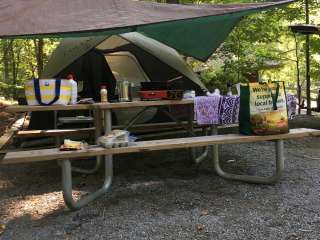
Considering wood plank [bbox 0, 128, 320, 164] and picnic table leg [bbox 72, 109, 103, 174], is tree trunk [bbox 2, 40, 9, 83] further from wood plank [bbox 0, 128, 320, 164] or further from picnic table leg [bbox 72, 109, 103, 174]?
wood plank [bbox 0, 128, 320, 164]

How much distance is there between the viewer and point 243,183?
3.62m

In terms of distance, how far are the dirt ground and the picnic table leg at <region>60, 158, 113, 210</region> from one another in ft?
0.18

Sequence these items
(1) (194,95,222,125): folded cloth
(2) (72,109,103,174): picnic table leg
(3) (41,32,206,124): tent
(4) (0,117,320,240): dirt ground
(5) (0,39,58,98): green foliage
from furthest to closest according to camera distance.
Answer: (5) (0,39,58,98): green foliage → (3) (41,32,206,124): tent → (2) (72,109,103,174): picnic table leg → (1) (194,95,222,125): folded cloth → (4) (0,117,320,240): dirt ground

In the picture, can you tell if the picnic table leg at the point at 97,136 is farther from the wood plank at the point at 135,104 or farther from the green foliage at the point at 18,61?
the green foliage at the point at 18,61

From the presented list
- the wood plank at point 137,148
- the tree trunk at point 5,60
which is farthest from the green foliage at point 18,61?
the wood plank at point 137,148

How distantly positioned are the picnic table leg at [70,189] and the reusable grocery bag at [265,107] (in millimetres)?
1165

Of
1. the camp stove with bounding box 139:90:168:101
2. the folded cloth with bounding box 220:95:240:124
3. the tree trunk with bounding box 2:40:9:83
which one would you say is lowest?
the folded cloth with bounding box 220:95:240:124

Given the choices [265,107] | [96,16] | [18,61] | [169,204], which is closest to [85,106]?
[96,16]

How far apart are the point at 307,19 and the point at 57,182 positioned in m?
5.76

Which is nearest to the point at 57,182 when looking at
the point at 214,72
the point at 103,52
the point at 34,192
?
the point at 34,192

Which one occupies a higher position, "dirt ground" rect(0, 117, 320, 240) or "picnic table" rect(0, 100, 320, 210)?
"picnic table" rect(0, 100, 320, 210)

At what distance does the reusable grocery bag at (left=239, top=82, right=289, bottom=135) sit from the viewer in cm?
324

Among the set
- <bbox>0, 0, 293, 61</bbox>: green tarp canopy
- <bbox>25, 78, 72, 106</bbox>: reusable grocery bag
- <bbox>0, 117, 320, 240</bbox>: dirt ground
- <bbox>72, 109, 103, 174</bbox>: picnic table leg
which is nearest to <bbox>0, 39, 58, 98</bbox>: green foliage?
<bbox>72, 109, 103, 174</bbox>: picnic table leg

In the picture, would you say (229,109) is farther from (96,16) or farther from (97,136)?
(96,16)
